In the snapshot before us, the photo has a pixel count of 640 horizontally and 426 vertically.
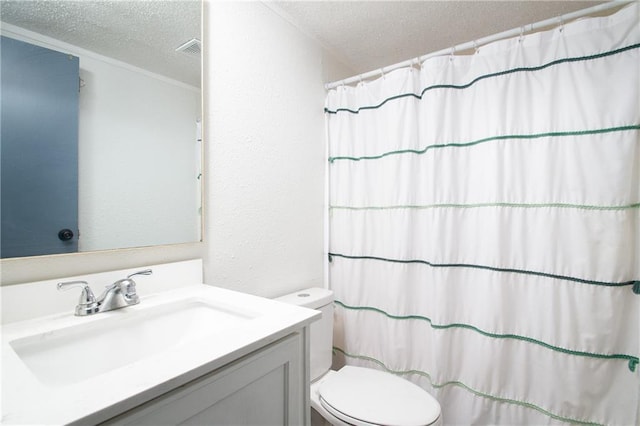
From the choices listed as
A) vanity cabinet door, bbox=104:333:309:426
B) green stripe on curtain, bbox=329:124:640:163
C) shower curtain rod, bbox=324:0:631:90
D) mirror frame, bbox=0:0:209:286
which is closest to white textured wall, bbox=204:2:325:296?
mirror frame, bbox=0:0:209:286

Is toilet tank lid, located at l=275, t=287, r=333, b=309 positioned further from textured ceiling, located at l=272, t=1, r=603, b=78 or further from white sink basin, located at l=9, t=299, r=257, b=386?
textured ceiling, located at l=272, t=1, r=603, b=78

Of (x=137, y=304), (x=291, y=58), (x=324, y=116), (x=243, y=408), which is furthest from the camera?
(x=324, y=116)

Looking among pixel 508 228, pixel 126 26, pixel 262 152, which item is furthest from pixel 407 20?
pixel 126 26

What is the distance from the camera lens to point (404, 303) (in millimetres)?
1570

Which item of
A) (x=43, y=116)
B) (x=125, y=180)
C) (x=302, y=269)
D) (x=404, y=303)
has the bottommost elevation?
(x=404, y=303)

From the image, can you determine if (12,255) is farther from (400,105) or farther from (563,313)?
(563,313)

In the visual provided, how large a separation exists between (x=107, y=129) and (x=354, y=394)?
4.37ft

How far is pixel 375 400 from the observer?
3.89 feet

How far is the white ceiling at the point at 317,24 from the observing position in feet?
2.94

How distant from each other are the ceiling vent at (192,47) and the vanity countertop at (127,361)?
0.92 meters

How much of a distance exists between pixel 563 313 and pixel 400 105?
1186mm

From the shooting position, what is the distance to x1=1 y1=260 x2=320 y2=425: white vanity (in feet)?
1.56

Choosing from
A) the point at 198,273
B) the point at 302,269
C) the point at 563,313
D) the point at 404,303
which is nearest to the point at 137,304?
the point at 198,273

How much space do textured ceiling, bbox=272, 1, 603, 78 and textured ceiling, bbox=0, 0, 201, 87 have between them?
22.8 inches
